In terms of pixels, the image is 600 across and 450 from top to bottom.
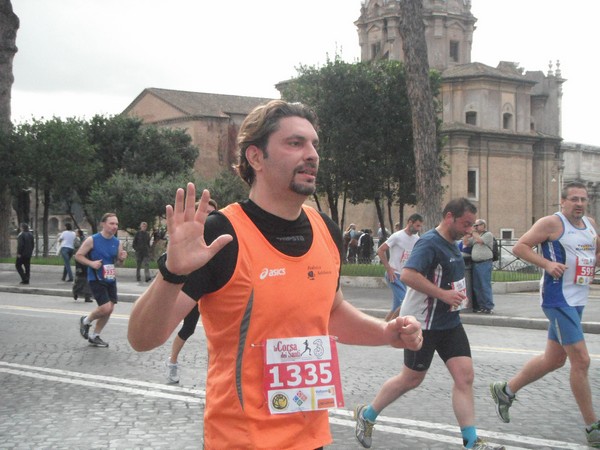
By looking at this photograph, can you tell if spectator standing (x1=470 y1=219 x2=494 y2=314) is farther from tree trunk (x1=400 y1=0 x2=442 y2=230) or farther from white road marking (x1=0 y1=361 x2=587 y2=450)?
white road marking (x1=0 y1=361 x2=587 y2=450)

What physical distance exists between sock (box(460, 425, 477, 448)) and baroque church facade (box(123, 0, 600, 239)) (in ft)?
176

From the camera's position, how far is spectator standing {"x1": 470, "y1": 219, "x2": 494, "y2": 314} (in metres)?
17.2

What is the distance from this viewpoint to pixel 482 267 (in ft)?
57.8

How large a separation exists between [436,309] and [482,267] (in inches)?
450

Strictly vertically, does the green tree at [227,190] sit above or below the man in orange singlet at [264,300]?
above

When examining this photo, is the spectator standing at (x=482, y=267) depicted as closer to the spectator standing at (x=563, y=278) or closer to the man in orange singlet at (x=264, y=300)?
the spectator standing at (x=563, y=278)

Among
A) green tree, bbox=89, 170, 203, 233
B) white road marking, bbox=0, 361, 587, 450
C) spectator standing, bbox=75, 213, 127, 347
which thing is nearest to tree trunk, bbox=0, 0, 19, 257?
green tree, bbox=89, 170, 203, 233

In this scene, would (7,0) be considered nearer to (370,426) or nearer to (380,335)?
(370,426)

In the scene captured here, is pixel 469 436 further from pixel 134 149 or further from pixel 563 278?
pixel 134 149

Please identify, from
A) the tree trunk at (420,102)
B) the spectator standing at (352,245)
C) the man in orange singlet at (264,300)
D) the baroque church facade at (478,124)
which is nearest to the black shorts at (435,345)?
the man in orange singlet at (264,300)

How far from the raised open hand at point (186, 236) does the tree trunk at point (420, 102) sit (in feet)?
63.8

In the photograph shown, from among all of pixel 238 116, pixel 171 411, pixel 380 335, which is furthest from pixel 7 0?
pixel 238 116

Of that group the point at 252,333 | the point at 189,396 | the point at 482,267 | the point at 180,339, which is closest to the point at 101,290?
the point at 180,339

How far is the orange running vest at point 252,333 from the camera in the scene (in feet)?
10.0
